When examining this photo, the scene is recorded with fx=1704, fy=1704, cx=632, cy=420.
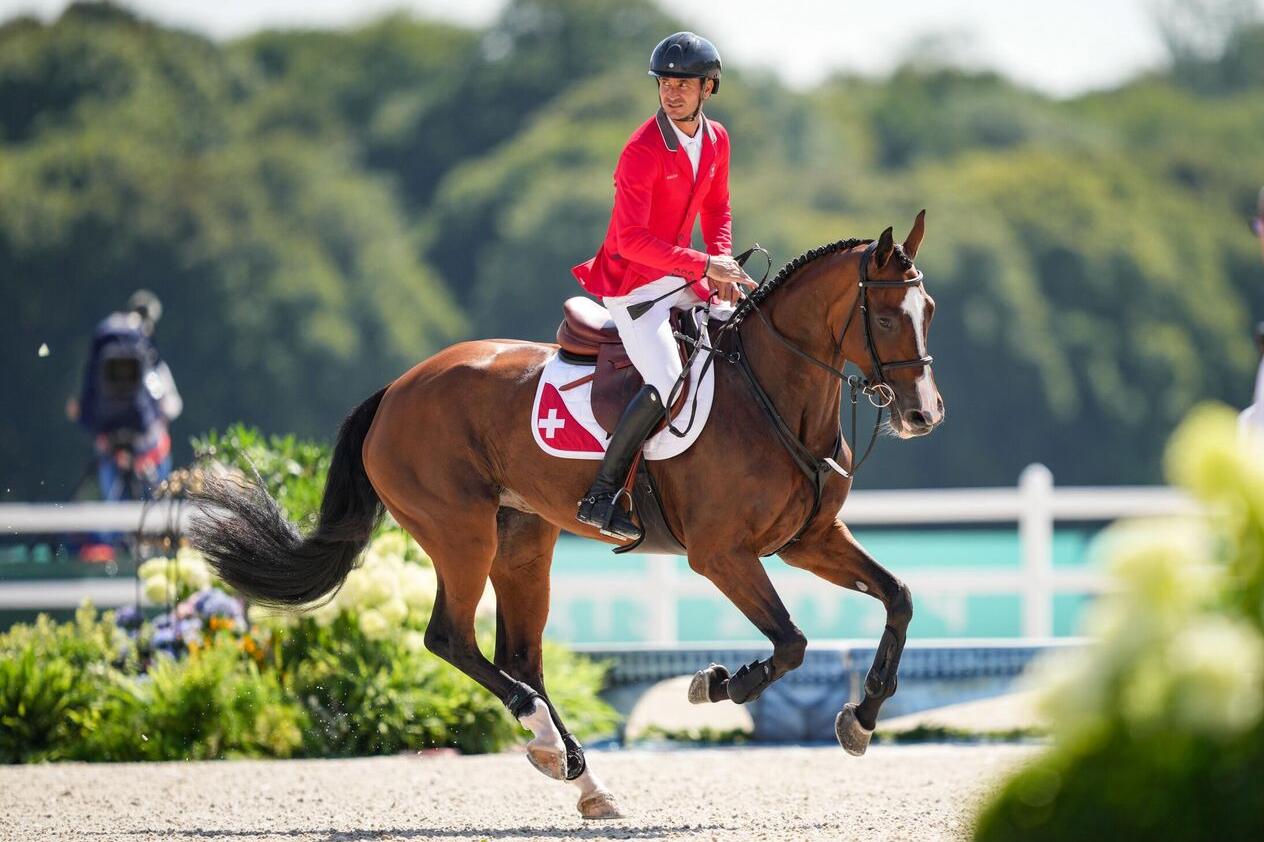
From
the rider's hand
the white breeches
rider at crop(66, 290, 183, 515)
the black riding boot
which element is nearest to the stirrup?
the black riding boot

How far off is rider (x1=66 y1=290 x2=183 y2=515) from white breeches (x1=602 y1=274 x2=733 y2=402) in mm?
8057

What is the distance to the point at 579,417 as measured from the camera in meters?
6.38

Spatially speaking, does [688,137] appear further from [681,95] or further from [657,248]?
[657,248]

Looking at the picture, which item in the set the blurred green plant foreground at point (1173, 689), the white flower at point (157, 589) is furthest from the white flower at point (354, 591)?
the blurred green plant foreground at point (1173, 689)

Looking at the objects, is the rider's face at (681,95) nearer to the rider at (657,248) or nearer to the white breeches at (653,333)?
the rider at (657,248)

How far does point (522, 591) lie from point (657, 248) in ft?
5.20

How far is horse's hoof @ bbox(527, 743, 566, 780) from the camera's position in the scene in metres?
6.13

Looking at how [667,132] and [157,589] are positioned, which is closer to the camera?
[667,132]

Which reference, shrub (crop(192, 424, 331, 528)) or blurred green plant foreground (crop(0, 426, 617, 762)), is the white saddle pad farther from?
shrub (crop(192, 424, 331, 528))

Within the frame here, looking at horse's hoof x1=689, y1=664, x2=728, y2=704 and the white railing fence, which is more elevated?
the white railing fence

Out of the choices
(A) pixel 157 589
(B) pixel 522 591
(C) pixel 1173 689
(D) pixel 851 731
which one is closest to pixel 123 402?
(A) pixel 157 589

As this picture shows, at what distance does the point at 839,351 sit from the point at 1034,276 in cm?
4228

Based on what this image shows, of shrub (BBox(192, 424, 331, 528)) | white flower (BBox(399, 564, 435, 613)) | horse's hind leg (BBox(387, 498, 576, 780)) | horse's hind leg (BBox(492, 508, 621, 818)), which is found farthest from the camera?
shrub (BBox(192, 424, 331, 528))

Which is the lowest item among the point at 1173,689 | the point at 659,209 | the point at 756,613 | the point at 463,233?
the point at 1173,689
